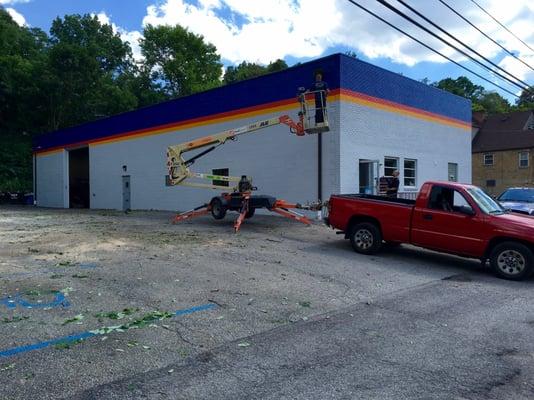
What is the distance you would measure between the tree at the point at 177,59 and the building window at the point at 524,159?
37.1m

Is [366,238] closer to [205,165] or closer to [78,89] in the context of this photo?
[205,165]

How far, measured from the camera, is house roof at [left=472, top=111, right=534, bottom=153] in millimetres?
45375

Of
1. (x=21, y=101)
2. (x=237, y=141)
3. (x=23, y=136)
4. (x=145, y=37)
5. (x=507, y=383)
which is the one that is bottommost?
(x=507, y=383)

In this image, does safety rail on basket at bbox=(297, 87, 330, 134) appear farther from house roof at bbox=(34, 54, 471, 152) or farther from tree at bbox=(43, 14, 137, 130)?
tree at bbox=(43, 14, 137, 130)

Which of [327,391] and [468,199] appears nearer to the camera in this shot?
[327,391]

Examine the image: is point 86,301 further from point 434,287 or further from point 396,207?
point 396,207

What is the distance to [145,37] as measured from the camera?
2451 inches

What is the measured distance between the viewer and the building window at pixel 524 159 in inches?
1742

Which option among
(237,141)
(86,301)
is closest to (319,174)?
(237,141)

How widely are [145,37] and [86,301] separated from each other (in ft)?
204

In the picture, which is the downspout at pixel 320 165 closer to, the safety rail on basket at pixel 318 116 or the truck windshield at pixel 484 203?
the safety rail on basket at pixel 318 116

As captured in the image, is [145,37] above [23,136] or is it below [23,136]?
above

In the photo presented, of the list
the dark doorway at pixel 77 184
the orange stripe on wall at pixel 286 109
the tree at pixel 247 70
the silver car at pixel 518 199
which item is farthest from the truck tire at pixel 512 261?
the tree at pixel 247 70

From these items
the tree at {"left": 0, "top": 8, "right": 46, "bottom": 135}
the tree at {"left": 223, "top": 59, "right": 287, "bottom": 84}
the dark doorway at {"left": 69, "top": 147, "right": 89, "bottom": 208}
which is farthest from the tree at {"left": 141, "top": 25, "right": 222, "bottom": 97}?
the dark doorway at {"left": 69, "top": 147, "right": 89, "bottom": 208}
